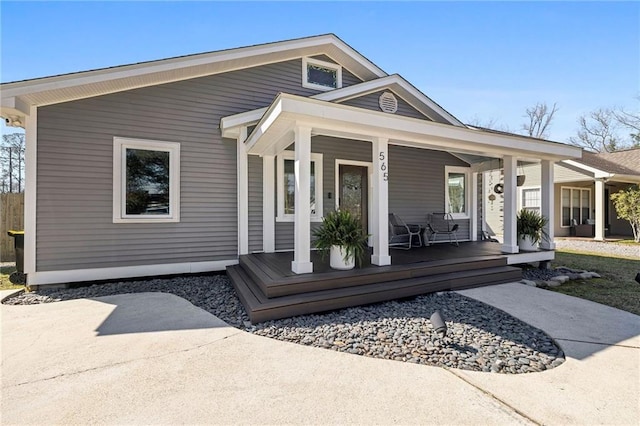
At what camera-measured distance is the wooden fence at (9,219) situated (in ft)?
24.4

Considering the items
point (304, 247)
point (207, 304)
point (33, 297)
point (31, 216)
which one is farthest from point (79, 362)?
point (31, 216)

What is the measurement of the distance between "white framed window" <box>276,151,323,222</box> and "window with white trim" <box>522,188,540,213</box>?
1143cm

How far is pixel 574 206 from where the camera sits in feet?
46.5

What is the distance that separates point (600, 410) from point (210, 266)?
18.2 feet

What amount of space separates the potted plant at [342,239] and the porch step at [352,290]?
1.42 feet

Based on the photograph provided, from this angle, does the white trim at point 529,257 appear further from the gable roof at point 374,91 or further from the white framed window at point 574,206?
the white framed window at point 574,206

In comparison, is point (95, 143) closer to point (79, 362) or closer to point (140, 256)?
point (140, 256)

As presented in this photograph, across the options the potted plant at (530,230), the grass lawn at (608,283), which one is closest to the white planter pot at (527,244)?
the potted plant at (530,230)

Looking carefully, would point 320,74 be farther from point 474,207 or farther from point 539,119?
point 539,119

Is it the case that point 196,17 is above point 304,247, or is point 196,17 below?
above

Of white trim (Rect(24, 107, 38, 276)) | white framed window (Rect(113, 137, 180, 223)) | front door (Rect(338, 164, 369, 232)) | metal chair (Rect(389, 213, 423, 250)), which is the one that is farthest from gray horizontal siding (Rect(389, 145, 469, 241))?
white trim (Rect(24, 107, 38, 276))

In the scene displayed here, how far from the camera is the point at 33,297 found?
4.52m

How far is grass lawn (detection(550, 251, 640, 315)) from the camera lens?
448 centimetres

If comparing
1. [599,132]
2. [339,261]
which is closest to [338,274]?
[339,261]
